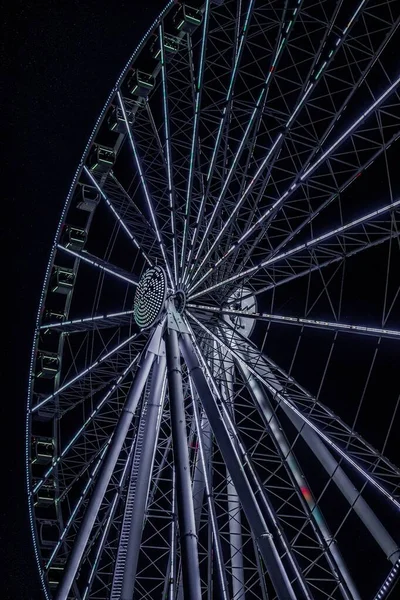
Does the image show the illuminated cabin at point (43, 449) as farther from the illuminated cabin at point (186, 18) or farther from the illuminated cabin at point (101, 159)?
the illuminated cabin at point (186, 18)

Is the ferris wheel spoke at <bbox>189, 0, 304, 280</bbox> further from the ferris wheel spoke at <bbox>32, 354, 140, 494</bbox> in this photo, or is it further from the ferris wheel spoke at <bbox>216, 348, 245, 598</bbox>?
the ferris wheel spoke at <bbox>32, 354, 140, 494</bbox>

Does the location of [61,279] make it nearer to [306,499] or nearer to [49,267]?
[49,267]

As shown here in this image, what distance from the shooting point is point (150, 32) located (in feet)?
64.4

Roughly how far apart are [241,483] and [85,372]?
24.1 ft

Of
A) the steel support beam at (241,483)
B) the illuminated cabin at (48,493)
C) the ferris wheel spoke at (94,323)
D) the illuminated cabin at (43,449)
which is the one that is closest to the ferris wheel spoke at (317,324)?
the steel support beam at (241,483)

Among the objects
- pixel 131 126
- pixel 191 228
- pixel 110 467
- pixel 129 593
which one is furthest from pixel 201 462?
pixel 131 126

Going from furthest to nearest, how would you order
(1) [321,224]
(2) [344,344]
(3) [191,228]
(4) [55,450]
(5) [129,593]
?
(1) [321,224]
(2) [344,344]
(4) [55,450]
(3) [191,228]
(5) [129,593]

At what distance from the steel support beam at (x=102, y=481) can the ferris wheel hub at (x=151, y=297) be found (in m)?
0.84

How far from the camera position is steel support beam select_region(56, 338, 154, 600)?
16.6 metres

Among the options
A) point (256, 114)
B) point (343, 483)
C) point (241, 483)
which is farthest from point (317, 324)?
point (256, 114)

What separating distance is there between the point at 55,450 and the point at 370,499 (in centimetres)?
928

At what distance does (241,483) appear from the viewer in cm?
1457

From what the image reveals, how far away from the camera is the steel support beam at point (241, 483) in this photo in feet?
43.3

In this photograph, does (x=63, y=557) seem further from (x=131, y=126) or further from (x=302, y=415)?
(x=131, y=126)
